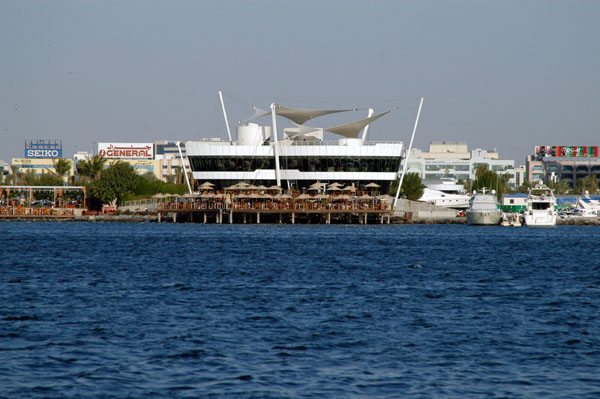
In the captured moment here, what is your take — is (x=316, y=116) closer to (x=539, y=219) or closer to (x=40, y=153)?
(x=539, y=219)

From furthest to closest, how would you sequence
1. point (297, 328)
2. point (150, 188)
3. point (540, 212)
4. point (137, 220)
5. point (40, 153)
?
1. point (40, 153)
2. point (150, 188)
3. point (137, 220)
4. point (540, 212)
5. point (297, 328)

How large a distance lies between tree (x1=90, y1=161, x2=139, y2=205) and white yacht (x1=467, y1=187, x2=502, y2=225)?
46.0 meters

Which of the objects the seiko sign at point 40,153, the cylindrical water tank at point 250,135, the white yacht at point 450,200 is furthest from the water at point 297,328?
the seiko sign at point 40,153

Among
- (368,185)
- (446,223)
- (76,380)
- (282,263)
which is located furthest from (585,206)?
(76,380)

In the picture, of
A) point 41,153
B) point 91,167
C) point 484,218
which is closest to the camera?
point 484,218

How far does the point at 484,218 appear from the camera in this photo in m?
108

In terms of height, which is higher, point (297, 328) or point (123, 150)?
point (123, 150)

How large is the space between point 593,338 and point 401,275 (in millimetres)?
17912

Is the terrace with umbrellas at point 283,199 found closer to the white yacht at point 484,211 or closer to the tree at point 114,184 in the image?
the white yacht at point 484,211

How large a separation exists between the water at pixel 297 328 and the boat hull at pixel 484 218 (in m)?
57.4

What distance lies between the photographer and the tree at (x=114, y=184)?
124 metres

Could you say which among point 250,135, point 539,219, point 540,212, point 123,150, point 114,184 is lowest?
point 539,219

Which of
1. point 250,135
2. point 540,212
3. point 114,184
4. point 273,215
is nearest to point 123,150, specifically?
point 114,184

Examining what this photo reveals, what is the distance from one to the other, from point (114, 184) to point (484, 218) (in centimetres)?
4881
